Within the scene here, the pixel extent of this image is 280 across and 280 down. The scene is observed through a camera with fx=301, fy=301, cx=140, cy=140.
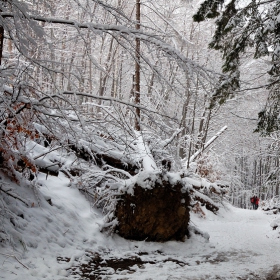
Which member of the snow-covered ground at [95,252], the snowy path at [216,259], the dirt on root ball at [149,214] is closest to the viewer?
the snow-covered ground at [95,252]

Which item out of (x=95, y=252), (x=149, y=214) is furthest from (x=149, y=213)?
(x=95, y=252)

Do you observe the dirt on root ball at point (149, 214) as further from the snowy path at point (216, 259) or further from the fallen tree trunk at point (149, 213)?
the snowy path at point (216, 259)

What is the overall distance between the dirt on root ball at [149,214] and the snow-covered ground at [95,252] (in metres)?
0.19

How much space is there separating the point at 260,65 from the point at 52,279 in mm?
12625

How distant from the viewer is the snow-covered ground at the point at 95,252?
3.80m

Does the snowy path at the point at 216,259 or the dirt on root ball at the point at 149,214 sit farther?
the dirt on root ball at the point at 149,214

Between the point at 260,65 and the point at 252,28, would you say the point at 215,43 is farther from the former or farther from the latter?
the point at 260,65

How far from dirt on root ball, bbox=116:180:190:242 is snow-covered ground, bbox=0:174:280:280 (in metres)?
0.19

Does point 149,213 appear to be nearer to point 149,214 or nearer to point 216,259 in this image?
point 149,214

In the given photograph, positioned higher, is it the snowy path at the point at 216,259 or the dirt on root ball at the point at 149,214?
the dirt on root ball at the point at 149,214

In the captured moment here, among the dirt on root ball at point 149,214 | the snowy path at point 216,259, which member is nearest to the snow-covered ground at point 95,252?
the snowy path at point 216,259

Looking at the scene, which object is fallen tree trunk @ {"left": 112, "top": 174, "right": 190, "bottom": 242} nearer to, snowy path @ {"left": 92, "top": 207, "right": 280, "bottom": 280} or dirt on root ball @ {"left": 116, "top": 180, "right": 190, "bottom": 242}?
dirt on root ball @ {"left": 116, "top": 180, "right": 190, "bottom": 242}

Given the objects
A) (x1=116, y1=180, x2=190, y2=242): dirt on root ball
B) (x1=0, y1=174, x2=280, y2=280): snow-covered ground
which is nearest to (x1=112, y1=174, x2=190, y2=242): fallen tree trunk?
(x1=116, y1=180, x2=190, y2=242): dirt on root ball

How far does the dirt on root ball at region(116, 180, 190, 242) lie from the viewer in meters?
5.79
